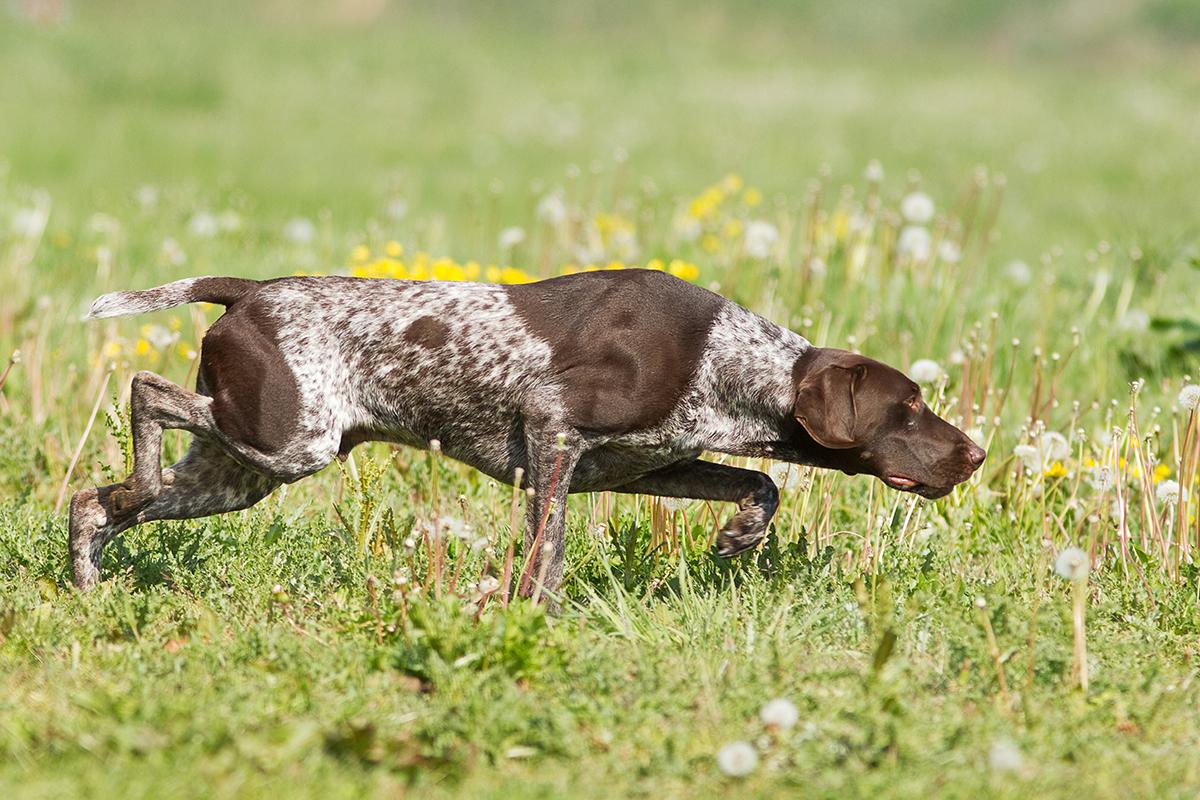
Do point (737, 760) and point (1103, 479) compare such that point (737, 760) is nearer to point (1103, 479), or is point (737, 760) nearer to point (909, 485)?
point (909, 485)

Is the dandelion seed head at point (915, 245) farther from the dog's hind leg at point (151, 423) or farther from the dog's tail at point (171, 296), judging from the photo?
the dog's hind leg at point (151, 423)

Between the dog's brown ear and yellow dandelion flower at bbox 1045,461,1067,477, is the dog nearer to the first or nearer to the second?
the dog's brown ear

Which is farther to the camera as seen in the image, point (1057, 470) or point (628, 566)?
point (1057, 470)

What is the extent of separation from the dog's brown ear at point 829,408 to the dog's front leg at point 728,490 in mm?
313

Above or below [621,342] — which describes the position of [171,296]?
above

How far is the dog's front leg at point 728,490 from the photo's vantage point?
459 centimetres

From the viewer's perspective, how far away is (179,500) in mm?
4676

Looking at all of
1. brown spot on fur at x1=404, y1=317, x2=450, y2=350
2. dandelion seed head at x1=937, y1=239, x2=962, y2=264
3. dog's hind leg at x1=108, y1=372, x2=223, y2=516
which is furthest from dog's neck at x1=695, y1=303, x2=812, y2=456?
dandelion seed head at x1=937, y1=239, x2=962, y2=264

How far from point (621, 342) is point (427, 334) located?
0.62 m

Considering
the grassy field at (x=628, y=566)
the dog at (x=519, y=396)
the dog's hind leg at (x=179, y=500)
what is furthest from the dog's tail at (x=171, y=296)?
the dog's hind leg at (x=179, y=500)

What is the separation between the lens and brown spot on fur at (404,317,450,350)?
4520 millimetres

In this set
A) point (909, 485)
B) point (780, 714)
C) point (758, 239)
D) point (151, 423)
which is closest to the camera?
point (780, 714)

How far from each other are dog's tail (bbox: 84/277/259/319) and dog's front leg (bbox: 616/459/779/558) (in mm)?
1390

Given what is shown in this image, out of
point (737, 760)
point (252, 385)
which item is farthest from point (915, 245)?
point (737, 760)
